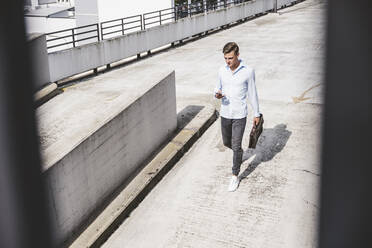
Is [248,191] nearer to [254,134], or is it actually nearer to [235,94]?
[254,134]

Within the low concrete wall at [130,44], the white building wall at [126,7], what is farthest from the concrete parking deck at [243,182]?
the white building wall at [126,7]

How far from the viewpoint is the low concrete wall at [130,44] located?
1323 centimetres

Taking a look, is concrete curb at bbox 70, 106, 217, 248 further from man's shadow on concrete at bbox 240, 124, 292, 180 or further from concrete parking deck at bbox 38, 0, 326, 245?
man's shadow on concrete at bbox 240, 124, 292, 180

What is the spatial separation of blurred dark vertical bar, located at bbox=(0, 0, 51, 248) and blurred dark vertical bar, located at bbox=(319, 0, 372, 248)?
0.54 metres

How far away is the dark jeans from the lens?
575cm

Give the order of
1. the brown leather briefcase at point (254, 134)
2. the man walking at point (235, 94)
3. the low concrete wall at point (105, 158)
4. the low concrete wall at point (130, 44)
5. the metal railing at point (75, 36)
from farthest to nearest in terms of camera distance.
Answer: the metal railing at point (75, 36)
the low concrete wall at point (130, 44)
the brown leather briefcase at point (254, 134)
the man walking at point (235, 94)
the low concrete wall at point (105, 158)

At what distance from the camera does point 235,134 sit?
18.9 feet

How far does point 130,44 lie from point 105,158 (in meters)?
10.8

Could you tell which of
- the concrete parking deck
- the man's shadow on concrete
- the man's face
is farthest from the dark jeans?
the man's face

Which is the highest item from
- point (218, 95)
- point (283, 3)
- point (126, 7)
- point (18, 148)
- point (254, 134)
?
point (18, 148)

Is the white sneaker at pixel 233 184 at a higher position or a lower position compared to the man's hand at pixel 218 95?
lower

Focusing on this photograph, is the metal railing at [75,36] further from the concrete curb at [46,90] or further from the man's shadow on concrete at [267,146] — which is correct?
the man's shadow on concrete at [267,146]

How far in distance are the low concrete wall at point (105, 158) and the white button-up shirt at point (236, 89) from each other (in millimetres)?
1284

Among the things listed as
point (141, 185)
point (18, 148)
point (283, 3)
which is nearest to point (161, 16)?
point (283, 3)
